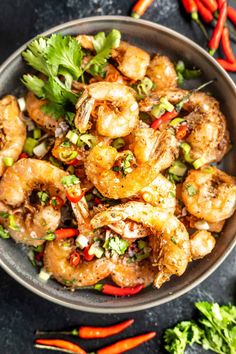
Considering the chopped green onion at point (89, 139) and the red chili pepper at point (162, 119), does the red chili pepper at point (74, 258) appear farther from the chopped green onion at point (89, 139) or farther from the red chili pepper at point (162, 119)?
the red chili pepper at point (162, 119)

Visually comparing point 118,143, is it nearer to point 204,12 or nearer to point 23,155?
point 23,155

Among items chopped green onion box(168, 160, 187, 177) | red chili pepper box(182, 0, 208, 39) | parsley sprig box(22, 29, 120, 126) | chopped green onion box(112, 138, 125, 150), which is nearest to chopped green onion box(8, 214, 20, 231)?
parsley sprig box(22, 29, 120, 126)

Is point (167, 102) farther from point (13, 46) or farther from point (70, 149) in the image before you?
point (13, 46)

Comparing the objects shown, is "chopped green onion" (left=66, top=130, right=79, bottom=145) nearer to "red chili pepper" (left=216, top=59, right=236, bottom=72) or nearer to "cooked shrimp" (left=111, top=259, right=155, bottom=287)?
"cooked shrimp" (left=111, top=259, right=155, bottom=287)

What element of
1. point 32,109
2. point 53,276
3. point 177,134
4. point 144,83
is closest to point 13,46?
point 32,109

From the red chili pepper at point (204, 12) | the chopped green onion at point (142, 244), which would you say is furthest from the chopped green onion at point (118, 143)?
the red chili pepper at point (204, 12)

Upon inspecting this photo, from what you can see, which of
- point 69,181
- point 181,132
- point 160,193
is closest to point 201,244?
point 160,193

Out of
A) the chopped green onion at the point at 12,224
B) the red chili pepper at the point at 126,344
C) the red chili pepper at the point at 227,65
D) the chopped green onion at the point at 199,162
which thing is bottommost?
the red chili pepper at the point at 126,344
